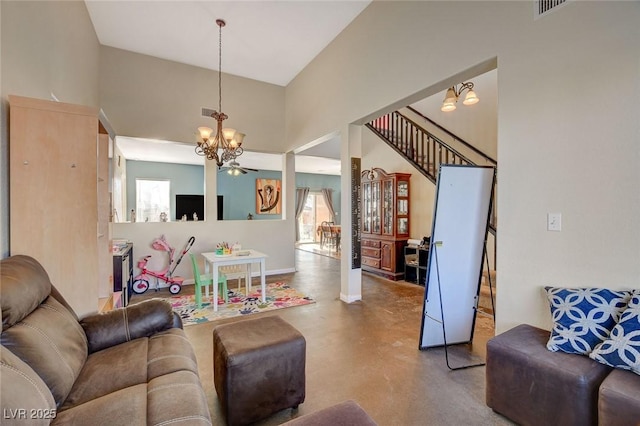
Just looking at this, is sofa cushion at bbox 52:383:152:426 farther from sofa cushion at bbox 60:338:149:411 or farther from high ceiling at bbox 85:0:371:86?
high ceiling at bbox 85:0:371:86

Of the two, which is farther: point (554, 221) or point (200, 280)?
point (200, 280)

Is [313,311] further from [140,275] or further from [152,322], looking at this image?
[140,275]

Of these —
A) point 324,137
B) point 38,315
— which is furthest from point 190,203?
point 38,315

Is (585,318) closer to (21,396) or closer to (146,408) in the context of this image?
(146,408)

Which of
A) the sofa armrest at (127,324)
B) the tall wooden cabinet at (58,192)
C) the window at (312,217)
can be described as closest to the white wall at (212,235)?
the tall wooden cabinet at (58,192)

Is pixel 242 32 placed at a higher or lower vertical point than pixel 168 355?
higher

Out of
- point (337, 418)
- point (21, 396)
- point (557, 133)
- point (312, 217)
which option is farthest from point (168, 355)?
point (312, 217)

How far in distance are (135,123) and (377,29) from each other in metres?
4.11

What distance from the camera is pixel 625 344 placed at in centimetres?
147

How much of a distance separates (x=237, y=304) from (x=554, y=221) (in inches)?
144

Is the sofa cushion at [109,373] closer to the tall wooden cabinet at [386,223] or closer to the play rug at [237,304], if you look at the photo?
the play rug at [237,304]

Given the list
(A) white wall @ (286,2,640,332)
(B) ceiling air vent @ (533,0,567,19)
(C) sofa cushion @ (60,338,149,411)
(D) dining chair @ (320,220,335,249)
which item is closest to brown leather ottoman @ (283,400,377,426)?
(C) sofa cushion @ (60,338,149,411)

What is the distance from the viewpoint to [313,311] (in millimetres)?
3801

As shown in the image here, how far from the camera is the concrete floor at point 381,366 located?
190 cm
